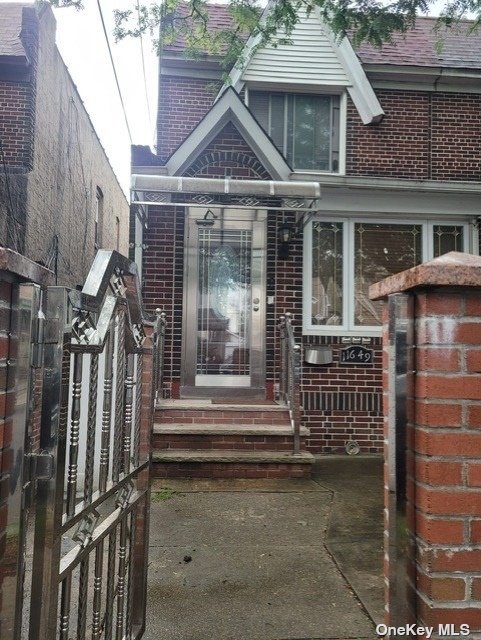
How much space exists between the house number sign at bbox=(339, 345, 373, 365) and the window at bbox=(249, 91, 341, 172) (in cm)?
280

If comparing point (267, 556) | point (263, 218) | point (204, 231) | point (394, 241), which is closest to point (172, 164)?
point (204, 231)

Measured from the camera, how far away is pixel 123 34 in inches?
263

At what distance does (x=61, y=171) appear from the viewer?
1085cm

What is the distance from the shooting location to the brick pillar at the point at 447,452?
1379 millimetres

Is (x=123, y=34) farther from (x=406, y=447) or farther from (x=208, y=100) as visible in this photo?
(x=406, y=447)

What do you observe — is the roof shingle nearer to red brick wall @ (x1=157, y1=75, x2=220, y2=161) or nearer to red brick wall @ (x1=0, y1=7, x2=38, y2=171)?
red brick wall @ (x1=157, y1=75, x2=220, y2=161)

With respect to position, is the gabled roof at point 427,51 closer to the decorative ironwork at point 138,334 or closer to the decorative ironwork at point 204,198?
the decorative ironwork at point 204,198

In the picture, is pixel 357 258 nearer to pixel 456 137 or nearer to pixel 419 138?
pixel 419 138

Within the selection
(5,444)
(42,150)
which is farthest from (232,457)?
(42,150)

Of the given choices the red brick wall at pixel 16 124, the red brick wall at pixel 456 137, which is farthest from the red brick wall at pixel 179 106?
the red brick wall at pixel 456 137

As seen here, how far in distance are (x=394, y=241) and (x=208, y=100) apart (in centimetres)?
351

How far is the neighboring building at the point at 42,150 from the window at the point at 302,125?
382 cm

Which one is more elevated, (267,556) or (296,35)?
(296,35)

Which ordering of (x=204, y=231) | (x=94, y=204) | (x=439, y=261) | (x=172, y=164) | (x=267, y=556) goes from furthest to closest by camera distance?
(x=94, y=204)
(x=204, y=231)
(x=172, y=164)
(x=267, y=556)
(x=439, y=261)
